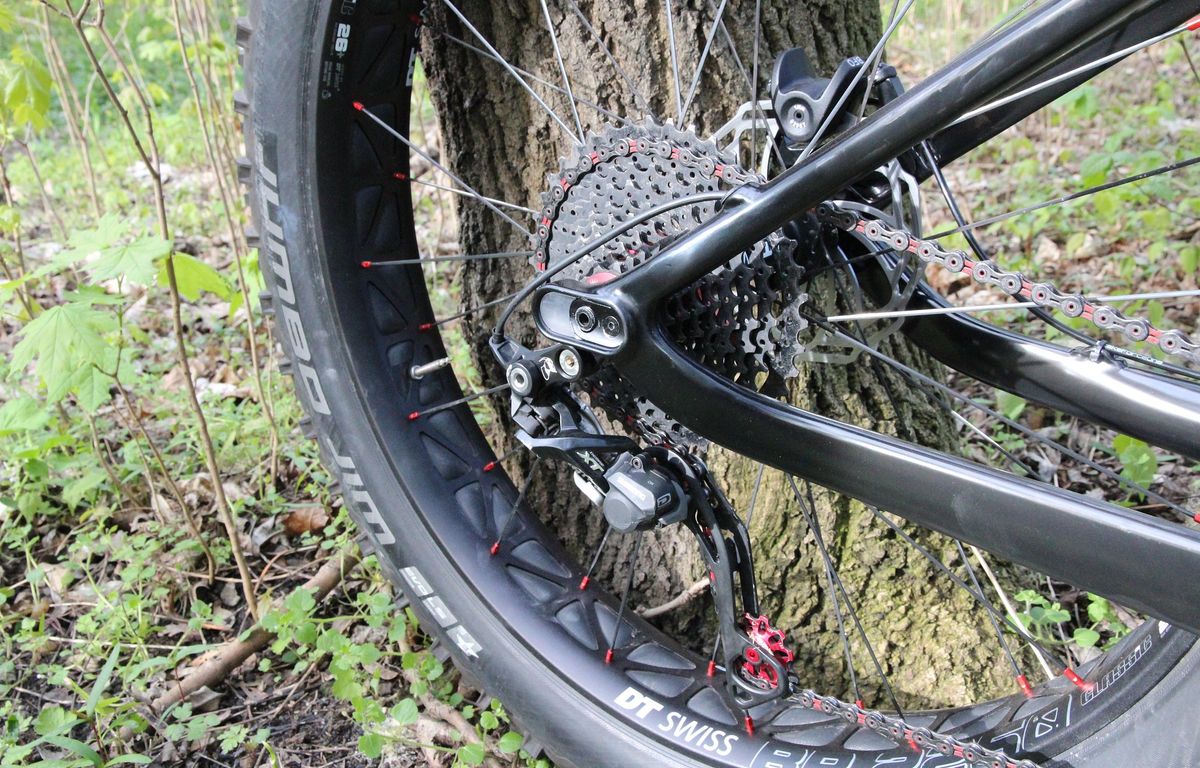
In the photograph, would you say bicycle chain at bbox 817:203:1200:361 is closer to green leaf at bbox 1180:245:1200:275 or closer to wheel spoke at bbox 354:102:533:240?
wheel spoke at bbox 354:102:533:240

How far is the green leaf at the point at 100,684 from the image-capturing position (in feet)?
6.18

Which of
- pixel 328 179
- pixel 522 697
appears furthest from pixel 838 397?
pixel 328 179

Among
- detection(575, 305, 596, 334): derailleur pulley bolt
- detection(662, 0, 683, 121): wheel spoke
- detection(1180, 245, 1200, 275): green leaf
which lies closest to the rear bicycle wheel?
detection(662, 0, 683, 121): wheel spoke

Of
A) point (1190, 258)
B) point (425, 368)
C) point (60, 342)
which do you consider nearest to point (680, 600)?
point (425, 368)

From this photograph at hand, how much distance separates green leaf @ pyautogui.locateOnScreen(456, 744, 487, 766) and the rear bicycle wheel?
A: 91 millimetres

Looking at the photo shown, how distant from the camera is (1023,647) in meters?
1.93

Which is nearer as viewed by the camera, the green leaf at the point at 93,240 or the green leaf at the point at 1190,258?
the green leaf at the point at 93,240

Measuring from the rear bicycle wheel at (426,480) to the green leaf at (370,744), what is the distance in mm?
185

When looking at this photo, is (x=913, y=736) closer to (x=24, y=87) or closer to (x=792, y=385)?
(x=792, y=385)

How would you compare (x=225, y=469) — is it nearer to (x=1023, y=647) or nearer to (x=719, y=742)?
(x=719, y=742)

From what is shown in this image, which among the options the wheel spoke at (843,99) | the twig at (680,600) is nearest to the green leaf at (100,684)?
the twig at (680,600)

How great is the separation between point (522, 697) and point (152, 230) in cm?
244

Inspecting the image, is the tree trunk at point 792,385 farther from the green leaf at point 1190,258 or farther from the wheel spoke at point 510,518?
the green leaf at point 1190,258

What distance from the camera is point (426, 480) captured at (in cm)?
182
